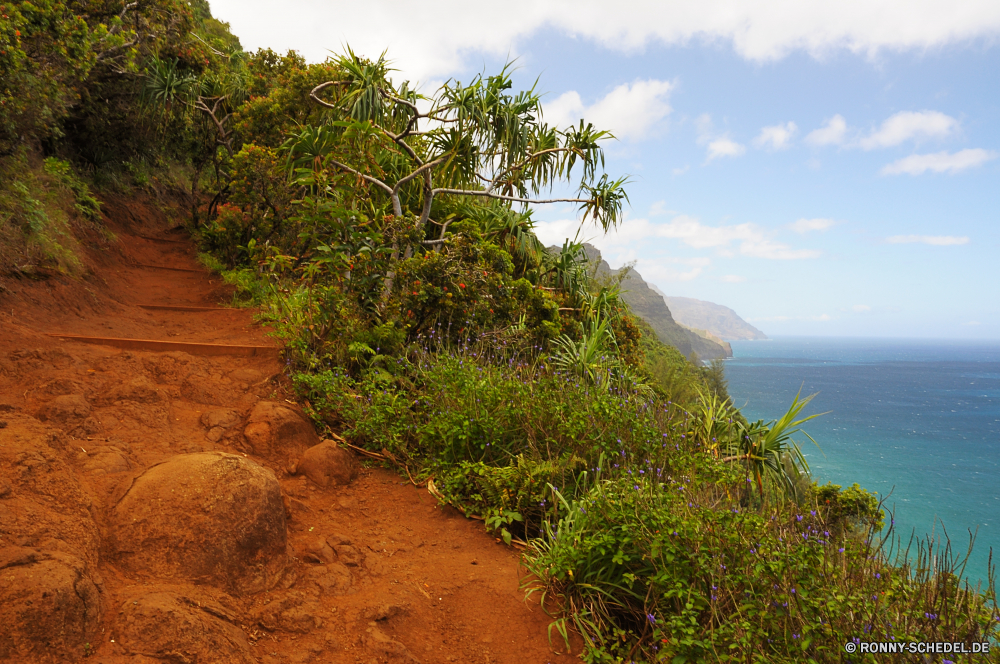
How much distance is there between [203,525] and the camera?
8.03ft

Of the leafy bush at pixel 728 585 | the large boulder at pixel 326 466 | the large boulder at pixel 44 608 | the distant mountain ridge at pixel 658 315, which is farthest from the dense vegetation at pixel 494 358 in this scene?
the distant mountain ridge at pixel 658 315

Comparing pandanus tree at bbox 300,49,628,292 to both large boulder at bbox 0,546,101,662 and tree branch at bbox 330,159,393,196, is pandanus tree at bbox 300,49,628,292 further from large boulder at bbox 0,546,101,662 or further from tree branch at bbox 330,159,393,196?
large boulder at bbox 0,546,101,662

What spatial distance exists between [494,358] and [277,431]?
215 cm

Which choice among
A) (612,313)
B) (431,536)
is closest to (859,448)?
(612,313)

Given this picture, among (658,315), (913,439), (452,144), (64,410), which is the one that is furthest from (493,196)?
(658,315)

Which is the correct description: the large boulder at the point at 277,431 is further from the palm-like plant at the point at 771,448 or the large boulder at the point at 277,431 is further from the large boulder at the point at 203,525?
the palm-like plant at the point at 771,448

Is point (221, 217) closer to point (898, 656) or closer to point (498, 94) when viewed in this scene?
point (498, 94)

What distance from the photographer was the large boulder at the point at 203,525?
237cm

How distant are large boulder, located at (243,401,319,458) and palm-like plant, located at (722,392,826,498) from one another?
361cm

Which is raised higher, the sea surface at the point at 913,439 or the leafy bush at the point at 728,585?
the leafy bush at the point at 728,585

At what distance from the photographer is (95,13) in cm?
859

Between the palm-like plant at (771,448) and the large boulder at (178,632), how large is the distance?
4113 millimetres

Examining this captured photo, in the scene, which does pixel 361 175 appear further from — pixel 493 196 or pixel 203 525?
pixel 203 525

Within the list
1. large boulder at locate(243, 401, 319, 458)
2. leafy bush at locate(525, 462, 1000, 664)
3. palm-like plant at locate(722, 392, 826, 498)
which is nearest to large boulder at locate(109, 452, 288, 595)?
large boulder at locate(243, 401, 319, 458)
